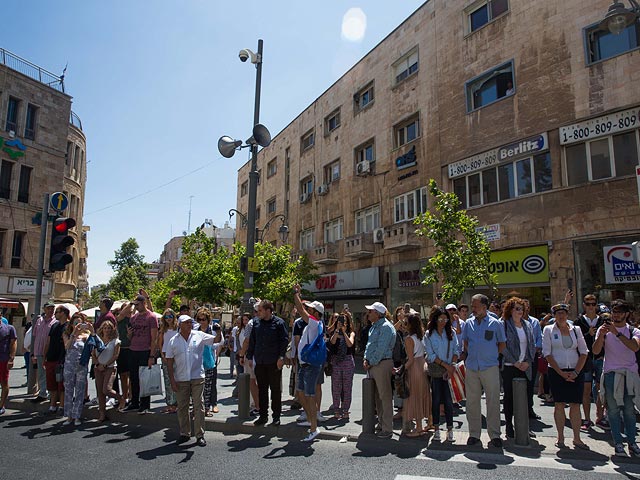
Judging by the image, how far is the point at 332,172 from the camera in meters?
29.5

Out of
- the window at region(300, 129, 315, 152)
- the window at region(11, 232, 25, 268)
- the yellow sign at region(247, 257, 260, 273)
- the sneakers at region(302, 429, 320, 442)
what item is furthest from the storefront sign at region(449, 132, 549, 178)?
the window at region(11, 232, 25, 268)

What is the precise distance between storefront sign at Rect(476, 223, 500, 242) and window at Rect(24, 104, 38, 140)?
24131 millimetres

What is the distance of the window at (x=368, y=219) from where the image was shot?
2489 centimetres

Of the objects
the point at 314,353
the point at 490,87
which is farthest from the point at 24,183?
the point at 314,353

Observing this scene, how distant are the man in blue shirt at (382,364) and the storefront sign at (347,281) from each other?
16527mm

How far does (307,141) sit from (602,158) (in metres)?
21.0

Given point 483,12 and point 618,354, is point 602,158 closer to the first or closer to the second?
point 483,12

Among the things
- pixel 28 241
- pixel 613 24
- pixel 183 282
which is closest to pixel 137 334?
pixel 613 24

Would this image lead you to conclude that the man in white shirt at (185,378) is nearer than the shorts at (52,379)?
Answer: Yes

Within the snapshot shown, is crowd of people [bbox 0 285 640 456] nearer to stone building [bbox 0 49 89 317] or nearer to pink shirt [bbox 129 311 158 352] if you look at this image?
pink shirt [bbox 129 311 158 352]

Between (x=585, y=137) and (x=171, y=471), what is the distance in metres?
14.9

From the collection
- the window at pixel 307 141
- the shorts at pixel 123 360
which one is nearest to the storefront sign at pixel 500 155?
the shorts at pixel 123 360

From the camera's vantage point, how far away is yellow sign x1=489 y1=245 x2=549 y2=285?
1614 cm

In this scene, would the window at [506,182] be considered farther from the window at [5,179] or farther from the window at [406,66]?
the window at [5,179]
